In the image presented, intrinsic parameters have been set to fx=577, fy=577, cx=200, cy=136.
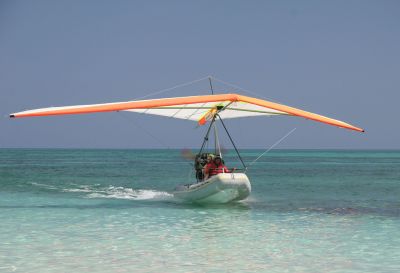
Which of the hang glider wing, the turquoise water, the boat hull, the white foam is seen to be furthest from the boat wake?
the hang glider wing

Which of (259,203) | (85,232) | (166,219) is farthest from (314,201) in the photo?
(85,232)

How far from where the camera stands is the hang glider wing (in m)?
13.5

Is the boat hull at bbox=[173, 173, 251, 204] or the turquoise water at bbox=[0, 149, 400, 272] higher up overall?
the boat hull at bbox=[173, 173, 251, 204]

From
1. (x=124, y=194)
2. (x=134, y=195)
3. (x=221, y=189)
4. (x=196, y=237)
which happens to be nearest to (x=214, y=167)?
(x=221, y=189)

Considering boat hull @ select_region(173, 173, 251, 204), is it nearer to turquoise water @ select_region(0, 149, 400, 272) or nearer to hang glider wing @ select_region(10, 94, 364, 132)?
turquoise water @ select_region(0, 149, 400, 272)

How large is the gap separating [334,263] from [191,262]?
7.57 feet

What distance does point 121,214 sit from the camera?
15414 mm

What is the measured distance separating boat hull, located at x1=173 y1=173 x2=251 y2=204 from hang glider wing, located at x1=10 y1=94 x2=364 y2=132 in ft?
6.78

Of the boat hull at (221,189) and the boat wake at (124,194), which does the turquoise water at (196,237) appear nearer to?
the boat hull at (221,189)

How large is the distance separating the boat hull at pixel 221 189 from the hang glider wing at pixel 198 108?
2.07m

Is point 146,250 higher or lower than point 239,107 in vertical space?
lower

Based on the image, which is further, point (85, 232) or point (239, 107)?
point (239, 107)

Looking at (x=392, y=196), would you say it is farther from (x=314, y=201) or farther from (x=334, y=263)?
(x=334, y=263)

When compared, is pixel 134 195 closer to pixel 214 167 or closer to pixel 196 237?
pixel 214 167
